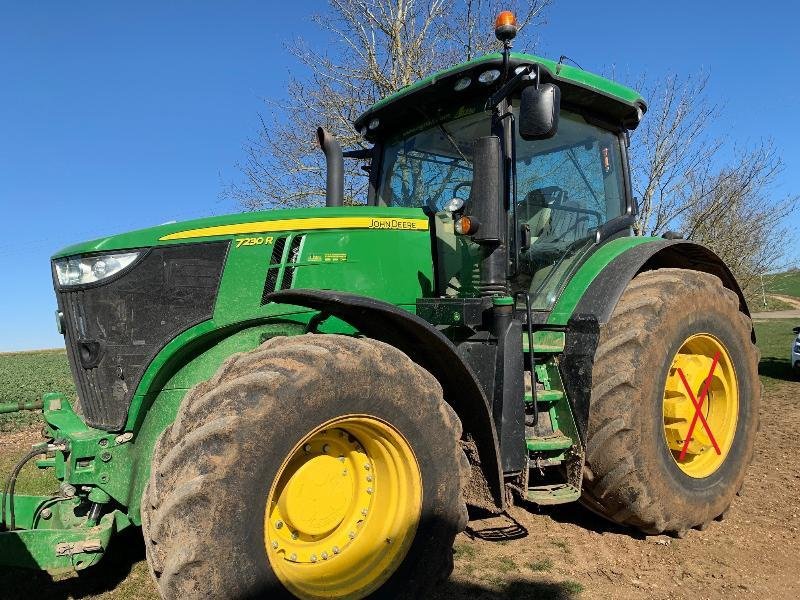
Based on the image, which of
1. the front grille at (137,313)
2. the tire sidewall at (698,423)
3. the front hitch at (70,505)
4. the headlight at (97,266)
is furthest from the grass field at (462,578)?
the headlight at (97,266)

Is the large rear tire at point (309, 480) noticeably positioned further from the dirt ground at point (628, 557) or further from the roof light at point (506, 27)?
the roof light at point (506, 27)

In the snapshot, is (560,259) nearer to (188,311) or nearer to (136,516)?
(188,311)

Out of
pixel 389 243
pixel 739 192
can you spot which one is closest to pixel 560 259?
pixel 389 243

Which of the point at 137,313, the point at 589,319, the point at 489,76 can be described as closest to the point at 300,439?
Result: the point at 137,313

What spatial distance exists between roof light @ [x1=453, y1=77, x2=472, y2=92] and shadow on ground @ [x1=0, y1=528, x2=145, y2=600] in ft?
11.0

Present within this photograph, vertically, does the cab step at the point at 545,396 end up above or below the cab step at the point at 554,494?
above

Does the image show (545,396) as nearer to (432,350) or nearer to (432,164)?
(432,350)

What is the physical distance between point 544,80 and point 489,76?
14.7 inches

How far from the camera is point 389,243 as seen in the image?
11.8 feet

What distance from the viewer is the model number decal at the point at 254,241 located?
3164 millimetres

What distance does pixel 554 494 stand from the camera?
3.50 metres

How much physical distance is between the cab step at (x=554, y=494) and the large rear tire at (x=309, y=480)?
637 millimetres

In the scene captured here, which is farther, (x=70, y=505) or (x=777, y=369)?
(x=777, y=369)

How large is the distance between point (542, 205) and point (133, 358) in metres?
2.55
